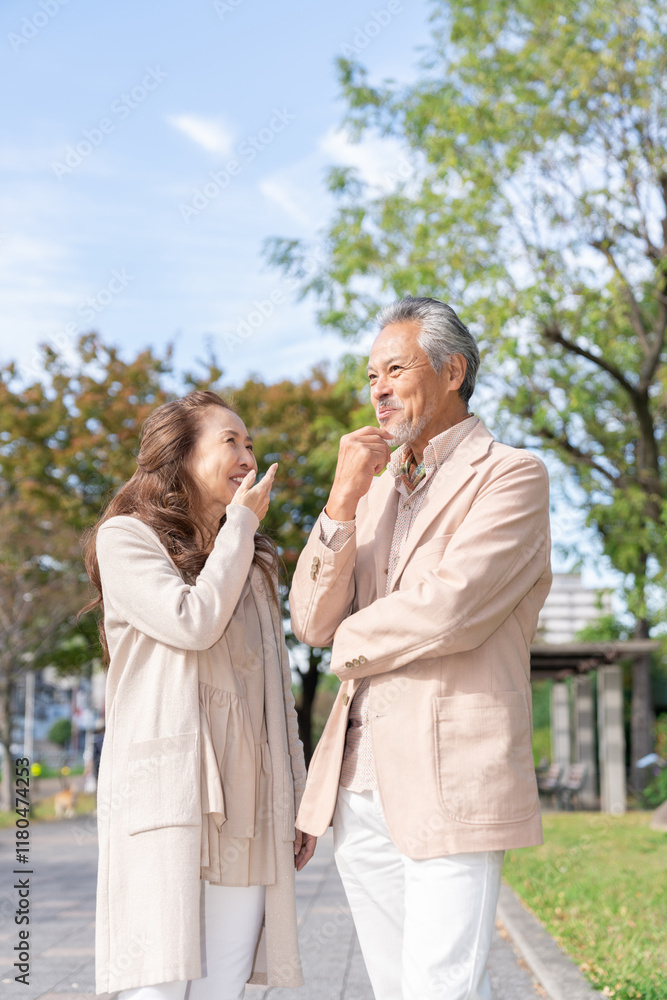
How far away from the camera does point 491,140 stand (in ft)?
43.0

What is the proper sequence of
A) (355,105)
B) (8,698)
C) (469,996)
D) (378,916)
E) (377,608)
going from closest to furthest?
(469,996)
(377,608)
(378,916)
(355,105)
(8,698)

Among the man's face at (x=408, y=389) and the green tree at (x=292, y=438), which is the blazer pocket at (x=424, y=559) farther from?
the green tree at (x=292, y=438)

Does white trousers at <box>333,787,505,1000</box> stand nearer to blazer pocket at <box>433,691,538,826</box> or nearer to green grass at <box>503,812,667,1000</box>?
blazer pocket at <box>433,691,538,826</box>

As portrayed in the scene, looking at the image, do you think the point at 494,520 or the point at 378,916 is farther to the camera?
the point at 378,916

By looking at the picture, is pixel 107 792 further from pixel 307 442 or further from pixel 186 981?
pixel 307 442

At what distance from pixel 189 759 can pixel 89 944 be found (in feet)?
15.0

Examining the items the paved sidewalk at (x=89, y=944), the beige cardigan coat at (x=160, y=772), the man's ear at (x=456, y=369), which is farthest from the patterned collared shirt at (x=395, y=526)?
the paved sidewalk at (x=89, y=944)

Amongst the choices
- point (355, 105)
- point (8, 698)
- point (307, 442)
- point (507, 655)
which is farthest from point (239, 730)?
point (307, 442)

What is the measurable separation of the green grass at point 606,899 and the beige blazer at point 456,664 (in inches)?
108

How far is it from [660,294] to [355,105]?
5.12 m

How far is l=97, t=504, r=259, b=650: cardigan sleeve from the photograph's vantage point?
2.55 metres

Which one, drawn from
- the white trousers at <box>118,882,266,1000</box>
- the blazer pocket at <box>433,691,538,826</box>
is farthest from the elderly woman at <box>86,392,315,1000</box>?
the blazer pocket at <box>433,691,538,826</box>

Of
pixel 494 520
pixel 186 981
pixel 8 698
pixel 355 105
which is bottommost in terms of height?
pixel 8 698

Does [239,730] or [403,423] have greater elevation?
[403,423]
